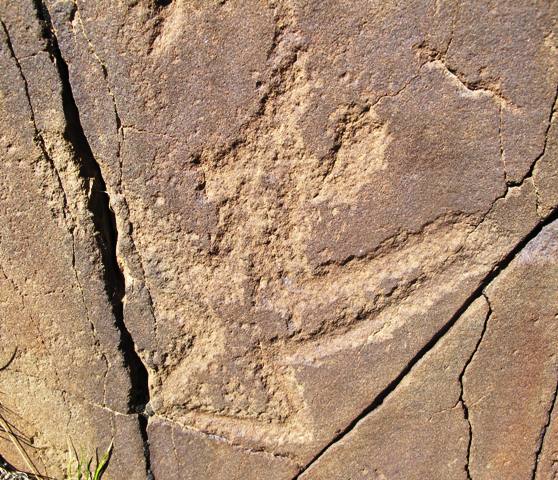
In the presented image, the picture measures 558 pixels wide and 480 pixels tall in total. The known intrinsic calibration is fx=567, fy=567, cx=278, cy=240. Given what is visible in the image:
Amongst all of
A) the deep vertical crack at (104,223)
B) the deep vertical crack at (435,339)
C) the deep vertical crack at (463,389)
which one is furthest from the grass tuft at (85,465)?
the deep vertical crack at (463,389)

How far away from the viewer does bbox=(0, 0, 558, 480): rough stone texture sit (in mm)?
1014

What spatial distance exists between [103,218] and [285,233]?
0.38 metres

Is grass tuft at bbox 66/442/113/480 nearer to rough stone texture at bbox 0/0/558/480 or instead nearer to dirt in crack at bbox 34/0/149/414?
rough stone texture at bbox 0/0/558/480

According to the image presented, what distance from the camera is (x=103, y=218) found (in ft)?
3.84

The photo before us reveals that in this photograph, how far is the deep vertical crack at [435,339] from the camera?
1.08 meters

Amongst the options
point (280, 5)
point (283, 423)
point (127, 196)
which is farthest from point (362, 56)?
point (283, 423)

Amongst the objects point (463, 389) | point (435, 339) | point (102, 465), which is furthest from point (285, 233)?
point (102, 465)

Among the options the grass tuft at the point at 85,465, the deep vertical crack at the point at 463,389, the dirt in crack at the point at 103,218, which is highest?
the dirt in crack at the point at 103,218

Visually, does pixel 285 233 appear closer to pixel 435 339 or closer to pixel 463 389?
pixel 435 339

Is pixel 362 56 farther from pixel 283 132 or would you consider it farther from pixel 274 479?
pixel 274 479

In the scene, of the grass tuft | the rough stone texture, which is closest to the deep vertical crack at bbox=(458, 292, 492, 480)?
the rough stone texture

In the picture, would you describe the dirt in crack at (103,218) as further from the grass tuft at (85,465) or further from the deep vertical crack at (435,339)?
the deep vertical crack at (435,339)

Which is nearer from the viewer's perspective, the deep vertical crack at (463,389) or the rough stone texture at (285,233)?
the rough stone texture at (285,233)

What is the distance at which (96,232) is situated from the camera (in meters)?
1.16
